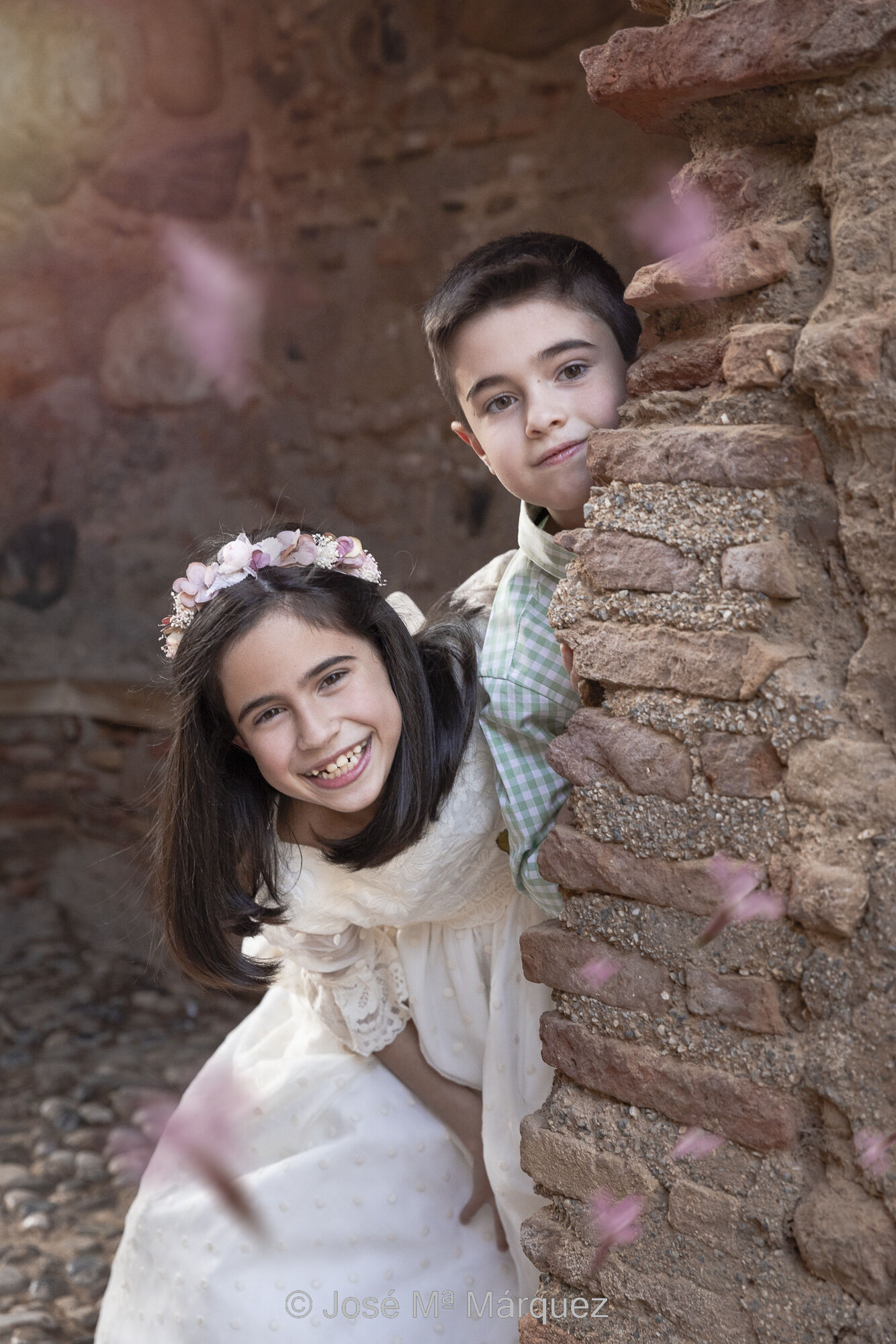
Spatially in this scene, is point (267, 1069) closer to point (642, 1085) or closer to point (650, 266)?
point (642, 1085)

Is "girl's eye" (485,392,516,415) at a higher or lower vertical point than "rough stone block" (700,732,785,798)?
higher

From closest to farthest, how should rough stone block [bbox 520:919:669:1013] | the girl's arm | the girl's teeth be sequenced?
1. rough stone block [bbox 520:919:669:1013]
2. the girl's teeth
3. the girl's arm

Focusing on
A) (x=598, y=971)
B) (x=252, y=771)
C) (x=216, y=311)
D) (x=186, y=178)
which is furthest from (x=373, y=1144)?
(x=186, y=178)

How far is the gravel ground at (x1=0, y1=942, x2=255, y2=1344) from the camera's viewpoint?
2467 mm

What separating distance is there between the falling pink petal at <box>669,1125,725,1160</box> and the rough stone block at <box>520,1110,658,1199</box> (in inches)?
2.1

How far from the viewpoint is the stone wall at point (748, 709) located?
1.14m

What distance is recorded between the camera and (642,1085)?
1327mm

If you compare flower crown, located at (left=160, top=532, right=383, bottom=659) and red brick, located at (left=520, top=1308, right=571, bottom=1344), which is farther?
flower crown, located at (left=160, top=532, right=383, bottom=659)

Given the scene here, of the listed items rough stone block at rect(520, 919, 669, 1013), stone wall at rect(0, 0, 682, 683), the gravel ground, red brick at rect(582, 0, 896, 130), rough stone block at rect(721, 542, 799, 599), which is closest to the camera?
Result: red brick at rect(582, 0, 896, 130)

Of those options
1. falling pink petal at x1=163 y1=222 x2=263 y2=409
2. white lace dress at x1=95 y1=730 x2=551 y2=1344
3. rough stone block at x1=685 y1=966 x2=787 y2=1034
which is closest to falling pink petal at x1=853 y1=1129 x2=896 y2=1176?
rough stone block at x1=685 y1=966 x2=787 y2=1034

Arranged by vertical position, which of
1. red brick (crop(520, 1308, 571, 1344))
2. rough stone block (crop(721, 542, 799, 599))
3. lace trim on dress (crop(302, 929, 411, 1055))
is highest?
rough stone block (crop(721, 542, 799, 599))

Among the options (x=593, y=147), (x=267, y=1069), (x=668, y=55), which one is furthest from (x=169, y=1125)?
(x=593, y=147)

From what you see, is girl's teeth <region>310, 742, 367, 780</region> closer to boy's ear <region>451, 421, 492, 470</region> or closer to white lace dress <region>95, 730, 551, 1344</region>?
white lace dress <region>95, 730, 551, 1344</region>

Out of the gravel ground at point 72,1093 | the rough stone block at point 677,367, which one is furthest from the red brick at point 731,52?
the gravel ground at point 72,1093
